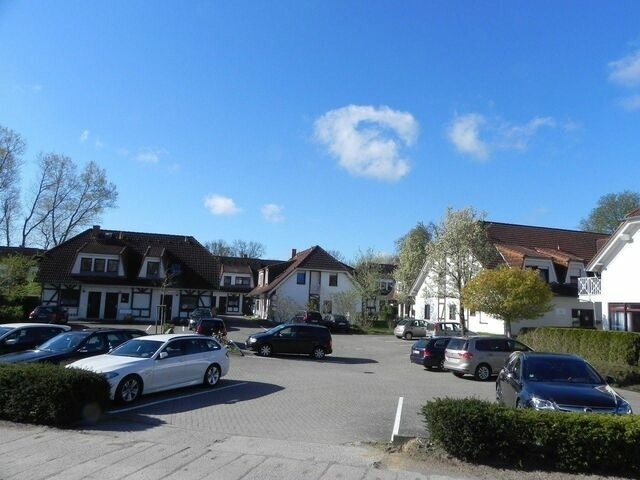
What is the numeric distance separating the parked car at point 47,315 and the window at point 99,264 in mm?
11762

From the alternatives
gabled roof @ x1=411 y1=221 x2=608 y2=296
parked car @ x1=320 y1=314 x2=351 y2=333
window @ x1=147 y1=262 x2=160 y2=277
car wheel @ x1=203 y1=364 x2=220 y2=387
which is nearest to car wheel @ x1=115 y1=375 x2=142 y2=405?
car wheel @ x1=203 y1=364 x2=220 y2=387

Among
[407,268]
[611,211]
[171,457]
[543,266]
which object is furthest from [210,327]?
[611,211]

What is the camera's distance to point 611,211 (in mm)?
68312

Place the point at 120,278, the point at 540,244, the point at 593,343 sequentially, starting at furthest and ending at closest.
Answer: the point at 120,278
the point at 540,244
the point at 593,343

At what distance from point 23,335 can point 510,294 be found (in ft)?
79.1

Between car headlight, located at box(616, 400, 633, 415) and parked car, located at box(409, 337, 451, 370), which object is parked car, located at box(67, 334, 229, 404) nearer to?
car headlight, located at box(616, 400, 633, 415)

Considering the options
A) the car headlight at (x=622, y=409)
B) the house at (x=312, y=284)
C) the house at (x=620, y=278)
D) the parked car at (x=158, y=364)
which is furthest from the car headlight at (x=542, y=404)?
the house at (x=312, y=284)

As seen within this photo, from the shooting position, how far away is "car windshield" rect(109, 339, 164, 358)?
1368cm

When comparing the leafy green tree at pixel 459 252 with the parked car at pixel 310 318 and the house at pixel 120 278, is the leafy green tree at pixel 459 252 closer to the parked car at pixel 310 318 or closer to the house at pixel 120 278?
the parked car at pixel 310 318

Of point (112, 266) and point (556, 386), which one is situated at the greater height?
point (112, 266)

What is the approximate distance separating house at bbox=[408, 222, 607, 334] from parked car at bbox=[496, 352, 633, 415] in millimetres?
24368

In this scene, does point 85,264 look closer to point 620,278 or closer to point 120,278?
point 120,278

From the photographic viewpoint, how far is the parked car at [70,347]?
1446 cm

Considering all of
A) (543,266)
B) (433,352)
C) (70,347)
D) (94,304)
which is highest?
(543,266)
